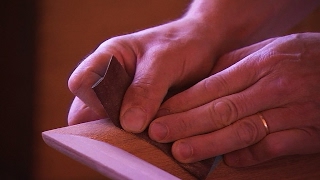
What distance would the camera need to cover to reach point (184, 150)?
570 mm

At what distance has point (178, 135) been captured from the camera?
1.91ft

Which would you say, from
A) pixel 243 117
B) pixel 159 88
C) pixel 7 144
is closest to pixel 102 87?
pixel 159 88

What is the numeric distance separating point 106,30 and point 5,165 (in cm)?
65

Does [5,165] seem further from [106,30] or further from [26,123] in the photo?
[106,30]

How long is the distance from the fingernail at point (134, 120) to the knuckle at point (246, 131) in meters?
0.12

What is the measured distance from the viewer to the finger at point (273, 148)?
1.98ft

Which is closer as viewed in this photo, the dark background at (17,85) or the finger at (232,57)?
the finger at (232,57)

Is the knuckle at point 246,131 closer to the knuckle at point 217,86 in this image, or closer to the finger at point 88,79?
the knuckle at point 217,86

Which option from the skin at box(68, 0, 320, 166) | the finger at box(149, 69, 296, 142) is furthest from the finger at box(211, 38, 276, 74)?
the finger at box(149, 69, 296, 142)

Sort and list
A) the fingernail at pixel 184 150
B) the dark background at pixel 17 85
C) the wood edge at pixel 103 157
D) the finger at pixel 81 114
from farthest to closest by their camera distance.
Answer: the dark background at pixel 17 85 → the finger at pixel 81 114 → the fingernail at pixel 184 150 → the wood edge at pixel 103 157

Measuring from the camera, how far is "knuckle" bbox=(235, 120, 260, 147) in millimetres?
597

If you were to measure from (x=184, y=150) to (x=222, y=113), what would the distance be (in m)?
0.07

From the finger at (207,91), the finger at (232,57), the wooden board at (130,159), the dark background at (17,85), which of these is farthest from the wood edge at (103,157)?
the dark background at (17,85)

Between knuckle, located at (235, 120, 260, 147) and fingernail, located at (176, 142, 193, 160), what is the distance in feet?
0.23
